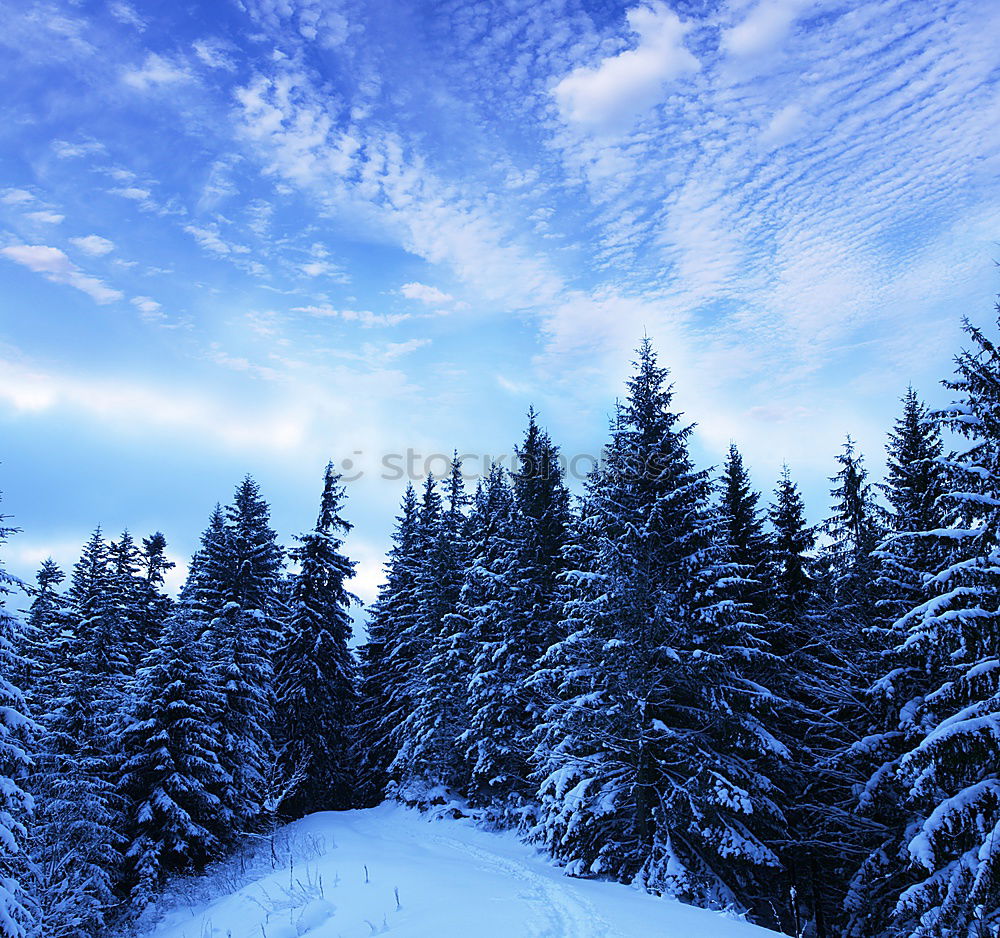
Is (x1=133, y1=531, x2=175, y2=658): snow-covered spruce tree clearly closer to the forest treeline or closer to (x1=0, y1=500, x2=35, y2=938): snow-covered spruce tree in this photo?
the forest treeline

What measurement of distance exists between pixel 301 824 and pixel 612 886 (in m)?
21.2

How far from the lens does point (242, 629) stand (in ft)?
92.3

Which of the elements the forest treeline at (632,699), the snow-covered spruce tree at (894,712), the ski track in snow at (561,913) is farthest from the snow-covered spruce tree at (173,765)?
the snow-covered spruce tree at (894,712)

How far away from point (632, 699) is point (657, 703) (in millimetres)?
595

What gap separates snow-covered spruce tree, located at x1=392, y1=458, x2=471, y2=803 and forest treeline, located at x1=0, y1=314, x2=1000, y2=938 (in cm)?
18

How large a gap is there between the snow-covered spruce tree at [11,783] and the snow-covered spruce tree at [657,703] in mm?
10932

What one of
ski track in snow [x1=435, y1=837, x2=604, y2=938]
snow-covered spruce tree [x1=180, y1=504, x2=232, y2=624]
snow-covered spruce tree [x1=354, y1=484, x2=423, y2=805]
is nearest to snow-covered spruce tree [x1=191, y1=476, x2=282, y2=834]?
snow-covered spruce tree [x1=180, y1=504, x2=232, y2=624]

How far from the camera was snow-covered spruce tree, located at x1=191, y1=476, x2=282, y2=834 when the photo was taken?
82.6 feet

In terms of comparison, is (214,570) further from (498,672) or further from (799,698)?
(799,698)

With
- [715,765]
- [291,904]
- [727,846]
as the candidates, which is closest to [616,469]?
[715,765]

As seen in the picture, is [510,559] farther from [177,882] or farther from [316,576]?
[177,882]

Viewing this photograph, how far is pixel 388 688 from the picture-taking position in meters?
36.1

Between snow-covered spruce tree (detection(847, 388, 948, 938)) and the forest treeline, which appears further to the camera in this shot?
snow-covered spruce tree (detection(847, 388, 948, 938))

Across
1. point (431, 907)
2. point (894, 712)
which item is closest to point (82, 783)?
point (431, 907)
